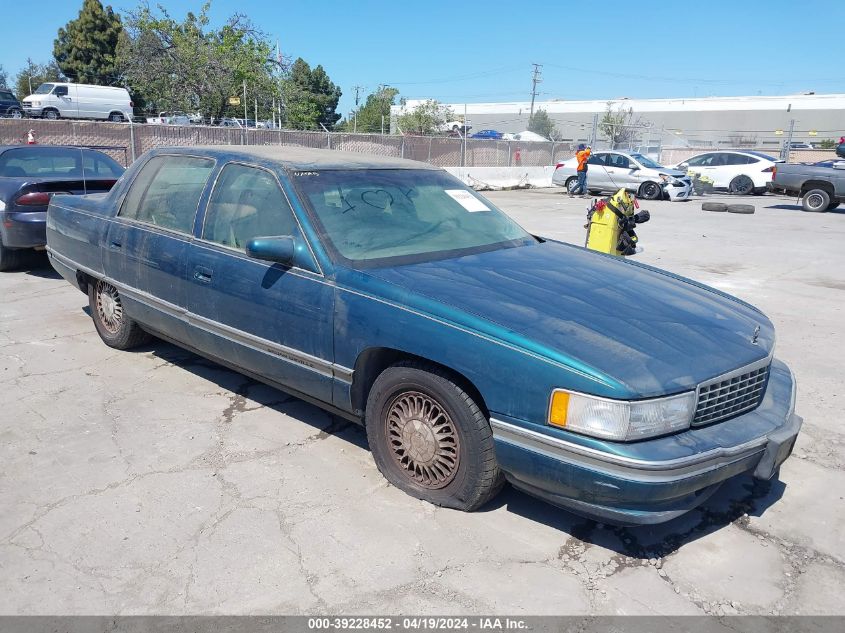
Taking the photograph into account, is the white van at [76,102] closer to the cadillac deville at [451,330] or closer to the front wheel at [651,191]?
the front wheel at [651,191]

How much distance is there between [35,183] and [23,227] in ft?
1.70

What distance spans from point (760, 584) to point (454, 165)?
74.6ft

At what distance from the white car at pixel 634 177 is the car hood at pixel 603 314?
18023 millimetres

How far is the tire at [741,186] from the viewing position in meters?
23.5

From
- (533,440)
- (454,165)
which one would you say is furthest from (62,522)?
(454,165)

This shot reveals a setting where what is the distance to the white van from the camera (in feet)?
106

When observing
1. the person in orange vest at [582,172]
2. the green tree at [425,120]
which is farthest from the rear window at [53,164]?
the green tree at [425,120]

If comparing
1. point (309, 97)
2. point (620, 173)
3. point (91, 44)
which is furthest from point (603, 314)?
point (91, 44)

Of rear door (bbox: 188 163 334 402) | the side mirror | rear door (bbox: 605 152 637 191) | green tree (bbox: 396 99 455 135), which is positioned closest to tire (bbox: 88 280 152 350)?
rear door (bbox: 188 163 334 402)

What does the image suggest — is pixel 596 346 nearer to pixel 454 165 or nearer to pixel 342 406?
pixel 342 406

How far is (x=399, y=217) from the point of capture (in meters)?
4.02

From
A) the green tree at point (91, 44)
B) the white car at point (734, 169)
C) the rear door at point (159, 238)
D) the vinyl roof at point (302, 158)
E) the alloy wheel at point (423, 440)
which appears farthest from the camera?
Result: the green tree at point (91, 44)

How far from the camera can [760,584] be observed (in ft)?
9.34

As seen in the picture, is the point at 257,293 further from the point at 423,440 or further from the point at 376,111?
the point at 376,111
